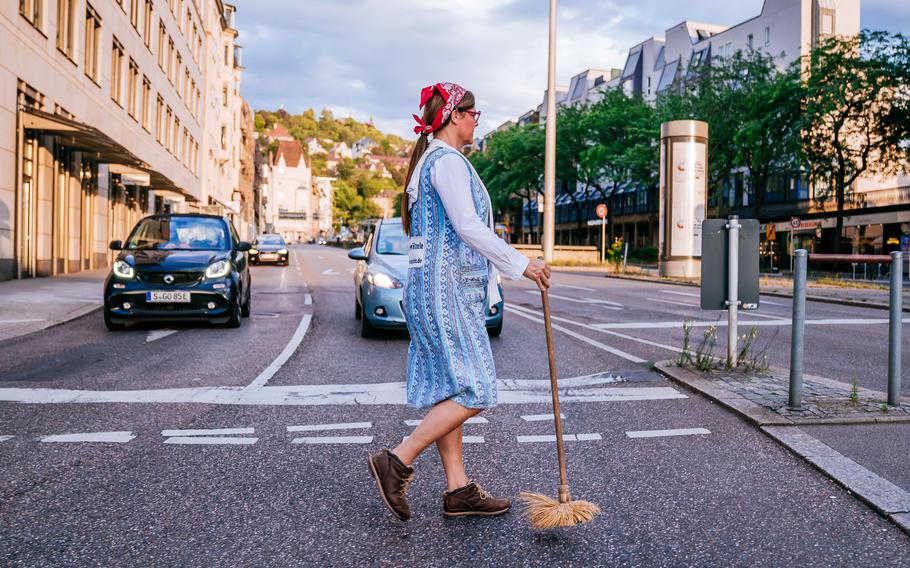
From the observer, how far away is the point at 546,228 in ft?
116

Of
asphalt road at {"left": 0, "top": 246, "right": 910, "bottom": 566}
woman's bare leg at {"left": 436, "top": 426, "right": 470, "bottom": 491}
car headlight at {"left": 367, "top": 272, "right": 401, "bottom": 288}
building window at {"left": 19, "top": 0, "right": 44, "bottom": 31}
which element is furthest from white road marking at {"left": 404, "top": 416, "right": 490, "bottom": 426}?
building window at {"left": 19, "top": 0, "right": 44, "bottom": 31}

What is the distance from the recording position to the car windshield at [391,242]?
10531 millimetres

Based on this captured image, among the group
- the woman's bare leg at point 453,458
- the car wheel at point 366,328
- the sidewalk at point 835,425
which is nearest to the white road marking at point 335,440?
the woman's bare leg at point 453,458

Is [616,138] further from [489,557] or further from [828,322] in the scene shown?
[489,557]

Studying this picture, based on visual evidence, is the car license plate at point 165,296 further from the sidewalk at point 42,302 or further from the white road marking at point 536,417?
the white road marking at point 536,417

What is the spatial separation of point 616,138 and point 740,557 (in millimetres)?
48755

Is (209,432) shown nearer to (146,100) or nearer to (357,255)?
(357,255)

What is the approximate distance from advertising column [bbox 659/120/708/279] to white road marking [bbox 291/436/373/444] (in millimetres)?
23717

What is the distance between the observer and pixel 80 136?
19844mm

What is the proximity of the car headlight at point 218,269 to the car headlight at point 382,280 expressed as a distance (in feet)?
7.44

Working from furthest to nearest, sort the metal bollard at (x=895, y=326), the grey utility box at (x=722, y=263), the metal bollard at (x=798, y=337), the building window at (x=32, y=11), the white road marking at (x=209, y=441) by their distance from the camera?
the building window at (x=32, y=11), the grey utility box at (x=722, y=263), the metal bollard at (x=895, y=326), the metal bollard at (x=798, y=337), the white road marking at (x=209, y=441)

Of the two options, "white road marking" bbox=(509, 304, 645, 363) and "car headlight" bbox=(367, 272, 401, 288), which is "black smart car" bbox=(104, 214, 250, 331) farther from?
"white road marking" bbox=(509, 304, 645, 363)

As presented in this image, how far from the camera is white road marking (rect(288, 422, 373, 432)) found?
5.12m

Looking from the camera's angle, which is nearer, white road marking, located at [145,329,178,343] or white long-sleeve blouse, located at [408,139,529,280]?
white long-sleeve blouse, located at [408,139,529,280]
